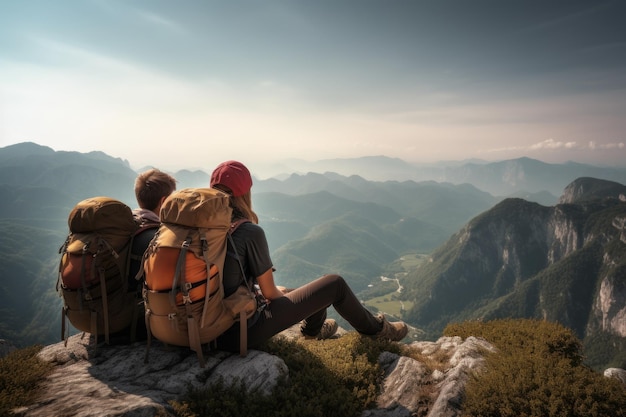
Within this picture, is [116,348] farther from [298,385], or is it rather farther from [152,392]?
[298,385]

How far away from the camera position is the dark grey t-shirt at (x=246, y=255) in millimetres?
6195

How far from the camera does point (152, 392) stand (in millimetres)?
5844

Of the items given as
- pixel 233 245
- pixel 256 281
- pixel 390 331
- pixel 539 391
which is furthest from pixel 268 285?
pixel 539 391

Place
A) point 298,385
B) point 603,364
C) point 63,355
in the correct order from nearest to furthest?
point 298,385 < point 63,355 < point 603,364

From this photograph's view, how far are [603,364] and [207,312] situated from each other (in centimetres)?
26057

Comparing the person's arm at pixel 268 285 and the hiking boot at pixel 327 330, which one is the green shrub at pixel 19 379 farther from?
the hiking boot at pixel 327 330

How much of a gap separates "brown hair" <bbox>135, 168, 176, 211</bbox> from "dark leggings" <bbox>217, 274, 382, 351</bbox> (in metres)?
3.81

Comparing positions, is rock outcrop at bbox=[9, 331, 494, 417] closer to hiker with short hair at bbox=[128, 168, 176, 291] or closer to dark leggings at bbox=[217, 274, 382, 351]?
dark leggings at bbox=[217, 274, 382, 351]

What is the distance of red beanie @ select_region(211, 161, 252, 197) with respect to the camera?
261 inches

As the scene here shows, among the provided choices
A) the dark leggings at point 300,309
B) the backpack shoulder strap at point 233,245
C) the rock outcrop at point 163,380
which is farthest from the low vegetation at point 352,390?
the backpack shoulder strap at point 233,245

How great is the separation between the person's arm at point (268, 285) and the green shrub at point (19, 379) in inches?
177

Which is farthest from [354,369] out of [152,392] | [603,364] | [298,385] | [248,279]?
[603,364]

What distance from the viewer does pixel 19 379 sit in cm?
571

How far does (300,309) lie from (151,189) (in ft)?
15.9
